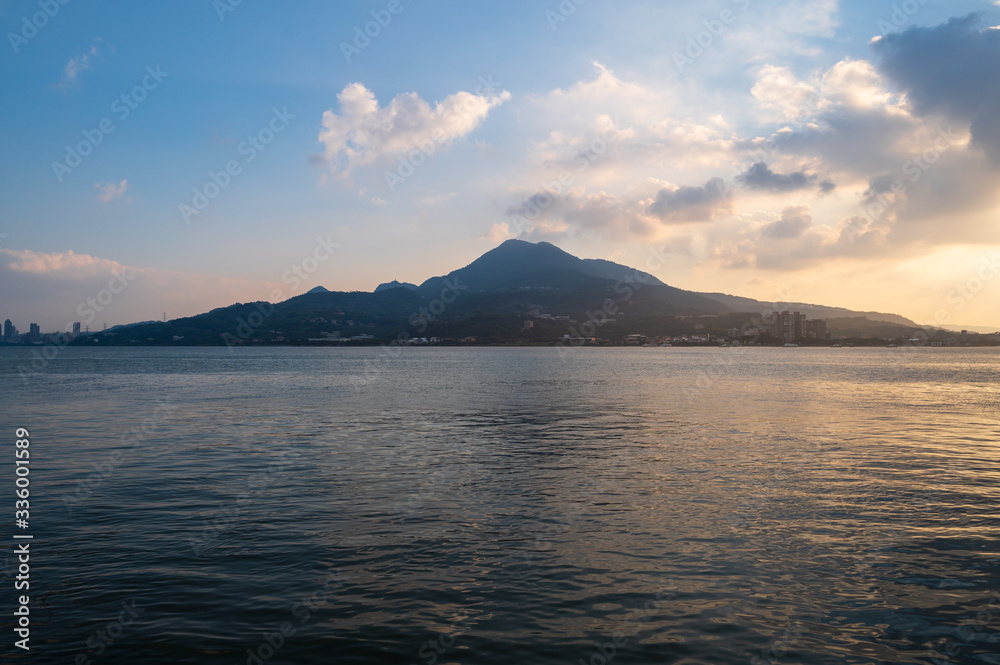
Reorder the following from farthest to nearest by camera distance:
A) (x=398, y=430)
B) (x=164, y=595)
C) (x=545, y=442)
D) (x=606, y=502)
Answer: (x=398, y=430) < (x=545, y=442) < (x=606, y=502) < (x=164, y=595)

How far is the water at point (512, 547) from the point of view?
1176cm

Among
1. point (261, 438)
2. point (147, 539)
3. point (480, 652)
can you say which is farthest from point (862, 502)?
point (261, 438)

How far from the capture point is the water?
11758mm

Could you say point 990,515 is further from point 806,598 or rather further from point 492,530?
point 492,530

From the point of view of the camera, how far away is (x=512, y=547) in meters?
16.9

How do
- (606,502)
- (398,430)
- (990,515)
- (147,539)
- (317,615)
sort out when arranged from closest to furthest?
1. (317,615)
2. (147,539)
3. (990,515)
4. (606,502)
5. (398,430)

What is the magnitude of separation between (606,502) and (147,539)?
50.8 ft

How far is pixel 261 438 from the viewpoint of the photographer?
38.0 metres

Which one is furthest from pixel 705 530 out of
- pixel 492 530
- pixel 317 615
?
pixel 317 615

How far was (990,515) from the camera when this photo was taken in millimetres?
20391

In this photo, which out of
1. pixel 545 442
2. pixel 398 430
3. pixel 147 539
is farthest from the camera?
pixel 398 430

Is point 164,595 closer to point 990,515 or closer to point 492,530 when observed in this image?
point 492,530

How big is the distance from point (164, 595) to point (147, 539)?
501cm

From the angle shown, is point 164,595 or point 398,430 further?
point 398,430
